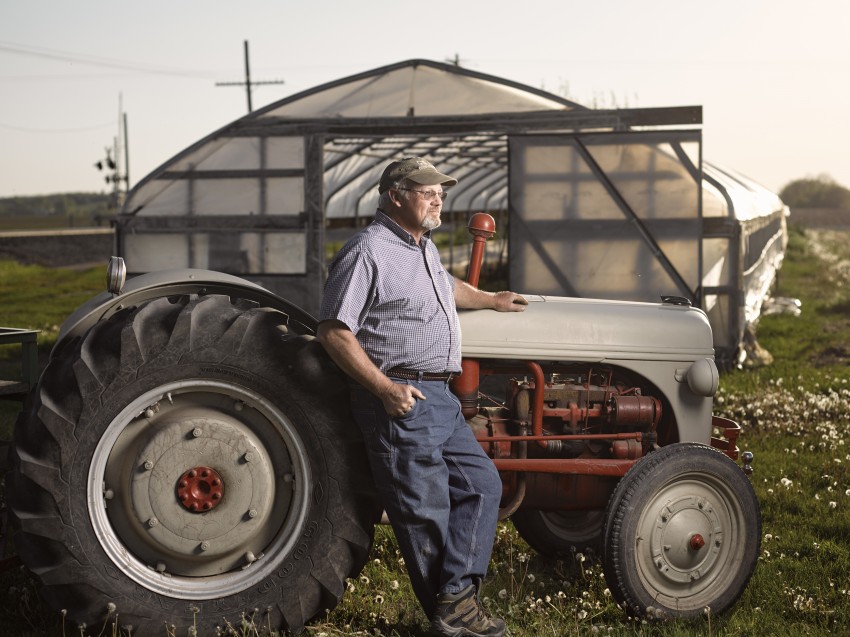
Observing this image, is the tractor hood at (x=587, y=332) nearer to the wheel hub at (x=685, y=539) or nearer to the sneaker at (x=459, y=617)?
the wheel hub at (x=685, y=539)

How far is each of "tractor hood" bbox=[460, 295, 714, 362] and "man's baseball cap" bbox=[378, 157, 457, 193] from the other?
0.65m

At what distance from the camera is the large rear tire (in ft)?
11.7

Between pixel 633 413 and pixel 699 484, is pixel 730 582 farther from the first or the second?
pixel 633 413

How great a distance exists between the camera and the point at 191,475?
3701 mm

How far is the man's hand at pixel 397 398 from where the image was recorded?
3.58m

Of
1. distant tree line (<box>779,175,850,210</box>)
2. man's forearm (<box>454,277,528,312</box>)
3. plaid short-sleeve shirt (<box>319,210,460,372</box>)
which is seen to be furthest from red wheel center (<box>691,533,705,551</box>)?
distant tree line (<box>779,175,850,210</box>)

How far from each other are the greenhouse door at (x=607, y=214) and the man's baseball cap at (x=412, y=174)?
25.5 ft

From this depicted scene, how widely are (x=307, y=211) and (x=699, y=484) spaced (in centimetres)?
933

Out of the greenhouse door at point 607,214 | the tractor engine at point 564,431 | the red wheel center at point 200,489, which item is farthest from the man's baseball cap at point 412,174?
the greenhouse door at point 607,214

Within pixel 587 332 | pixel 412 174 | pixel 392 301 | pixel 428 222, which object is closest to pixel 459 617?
pixel 392 301

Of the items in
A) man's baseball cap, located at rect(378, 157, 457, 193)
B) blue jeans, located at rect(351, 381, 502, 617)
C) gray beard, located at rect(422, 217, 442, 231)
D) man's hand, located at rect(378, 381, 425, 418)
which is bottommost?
blue jeans, located at rect(351, 381, 502, 617)

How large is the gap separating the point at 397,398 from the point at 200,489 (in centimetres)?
80

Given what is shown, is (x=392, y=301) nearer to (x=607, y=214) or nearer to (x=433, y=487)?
(x=433, y=487)

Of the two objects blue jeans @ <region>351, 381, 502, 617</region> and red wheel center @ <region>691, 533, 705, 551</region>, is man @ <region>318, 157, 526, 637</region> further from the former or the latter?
red wheel center @ <region>691, 533, 705, 551</region>
